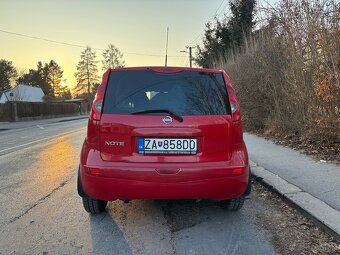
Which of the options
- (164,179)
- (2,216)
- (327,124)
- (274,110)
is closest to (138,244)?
(164,179)

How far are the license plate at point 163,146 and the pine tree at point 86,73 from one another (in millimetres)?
80490

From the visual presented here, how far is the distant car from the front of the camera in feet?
12.9

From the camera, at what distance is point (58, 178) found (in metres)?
7.06

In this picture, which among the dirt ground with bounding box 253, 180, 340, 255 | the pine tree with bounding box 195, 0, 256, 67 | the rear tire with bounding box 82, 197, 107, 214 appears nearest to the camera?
the dirt ground with bounding box 253, 180, 340, 255

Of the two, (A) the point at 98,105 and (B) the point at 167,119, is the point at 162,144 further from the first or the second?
(A) the point at 98,105

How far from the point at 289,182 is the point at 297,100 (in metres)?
4.16

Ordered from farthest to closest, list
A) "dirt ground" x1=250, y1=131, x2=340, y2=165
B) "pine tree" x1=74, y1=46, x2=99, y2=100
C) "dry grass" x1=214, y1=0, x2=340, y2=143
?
"pine tree" x1=74, y1=46, x2=99, y2=100
"dry grass" x1=214, y1=0, x2=340, y2=143
"dirt ground" x1=250, y1=131, x2=340, y2=165

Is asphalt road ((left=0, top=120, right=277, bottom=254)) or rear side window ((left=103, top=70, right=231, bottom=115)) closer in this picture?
asphalt road ((left=0, top=120, right=277, bottom=254))

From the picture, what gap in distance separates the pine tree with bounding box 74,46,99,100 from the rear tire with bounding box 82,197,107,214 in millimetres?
79708

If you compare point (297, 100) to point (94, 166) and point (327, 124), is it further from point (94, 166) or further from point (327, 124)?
point (94, 166)

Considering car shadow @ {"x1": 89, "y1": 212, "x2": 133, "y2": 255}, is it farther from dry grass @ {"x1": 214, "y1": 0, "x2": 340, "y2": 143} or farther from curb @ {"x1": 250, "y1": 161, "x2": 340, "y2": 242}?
dry grass @ {"x1": 214, "y1": 0, "x2": 340, "y2": 143}

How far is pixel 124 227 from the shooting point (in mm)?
4273

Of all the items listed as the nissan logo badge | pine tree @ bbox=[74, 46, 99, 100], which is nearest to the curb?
the nissan logo badge

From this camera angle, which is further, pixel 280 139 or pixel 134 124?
pixel 280 139
